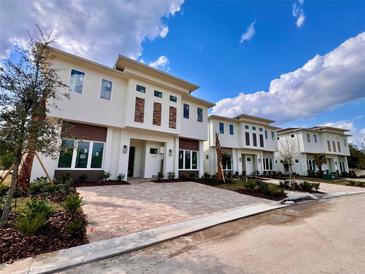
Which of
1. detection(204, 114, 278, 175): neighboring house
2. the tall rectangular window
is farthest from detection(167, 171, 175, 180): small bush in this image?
detection(204, 114, 278, 175): neighboring house

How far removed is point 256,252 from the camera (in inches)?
152

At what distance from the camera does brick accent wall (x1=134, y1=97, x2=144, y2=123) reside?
45.6 ft

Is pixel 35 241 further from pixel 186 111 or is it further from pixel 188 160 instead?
pixel 186 111

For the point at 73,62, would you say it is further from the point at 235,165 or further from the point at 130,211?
the point at 235,165

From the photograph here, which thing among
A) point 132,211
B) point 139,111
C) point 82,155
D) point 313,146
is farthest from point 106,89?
point 313,146

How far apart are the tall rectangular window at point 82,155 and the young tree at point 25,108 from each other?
7372mm

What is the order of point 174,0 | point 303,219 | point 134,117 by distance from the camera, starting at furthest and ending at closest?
1. point 134,117
2. point 174,0
3. point 303,219

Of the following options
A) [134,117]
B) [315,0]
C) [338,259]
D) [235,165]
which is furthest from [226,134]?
[338,259]

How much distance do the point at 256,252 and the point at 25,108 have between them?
6.59m

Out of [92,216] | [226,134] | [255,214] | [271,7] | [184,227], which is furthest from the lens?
[226,134]

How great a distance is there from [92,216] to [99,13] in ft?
31.1

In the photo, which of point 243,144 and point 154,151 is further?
point 243,144

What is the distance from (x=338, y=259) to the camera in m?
3.53

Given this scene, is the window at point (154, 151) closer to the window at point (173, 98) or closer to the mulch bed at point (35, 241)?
the window at point (173, 98)
